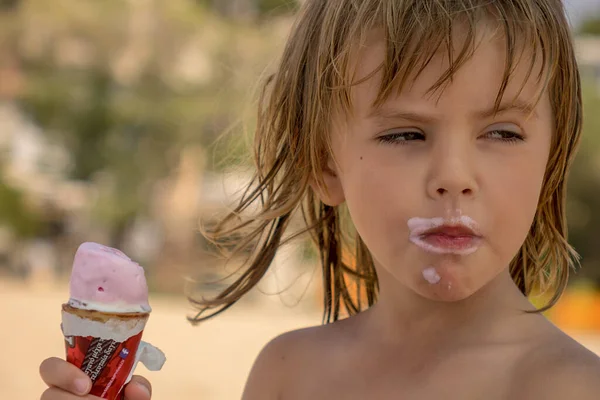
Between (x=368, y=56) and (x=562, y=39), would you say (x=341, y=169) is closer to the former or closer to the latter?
(x=368, y=56)

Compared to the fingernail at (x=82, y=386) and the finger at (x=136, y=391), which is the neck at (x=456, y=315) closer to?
the finger at (x=136, y=391)

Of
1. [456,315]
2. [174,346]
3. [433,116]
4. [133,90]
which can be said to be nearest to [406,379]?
[456,315]

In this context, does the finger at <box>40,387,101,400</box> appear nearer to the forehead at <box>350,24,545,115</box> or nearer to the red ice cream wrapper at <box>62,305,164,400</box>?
the red ice cream wrapper at <box>62,305,164,400</box>

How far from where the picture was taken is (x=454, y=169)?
6.44ft

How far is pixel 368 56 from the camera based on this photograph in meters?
2.16

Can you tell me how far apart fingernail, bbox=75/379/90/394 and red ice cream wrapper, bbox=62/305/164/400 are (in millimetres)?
23

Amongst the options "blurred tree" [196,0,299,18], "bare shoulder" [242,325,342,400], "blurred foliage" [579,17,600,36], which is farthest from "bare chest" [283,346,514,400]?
"blurred foliage" [579,17,600,36]

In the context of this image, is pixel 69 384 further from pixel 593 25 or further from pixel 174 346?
pixel 593 25

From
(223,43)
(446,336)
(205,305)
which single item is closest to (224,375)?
(205,305)

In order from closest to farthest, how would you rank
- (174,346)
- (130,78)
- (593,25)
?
(174,346), (130,78), (593,25)

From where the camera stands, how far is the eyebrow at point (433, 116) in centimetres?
201

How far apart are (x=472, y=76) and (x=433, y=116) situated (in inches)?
5.0

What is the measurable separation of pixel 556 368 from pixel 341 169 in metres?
0.73

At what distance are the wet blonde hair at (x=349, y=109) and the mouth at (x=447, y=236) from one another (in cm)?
29
